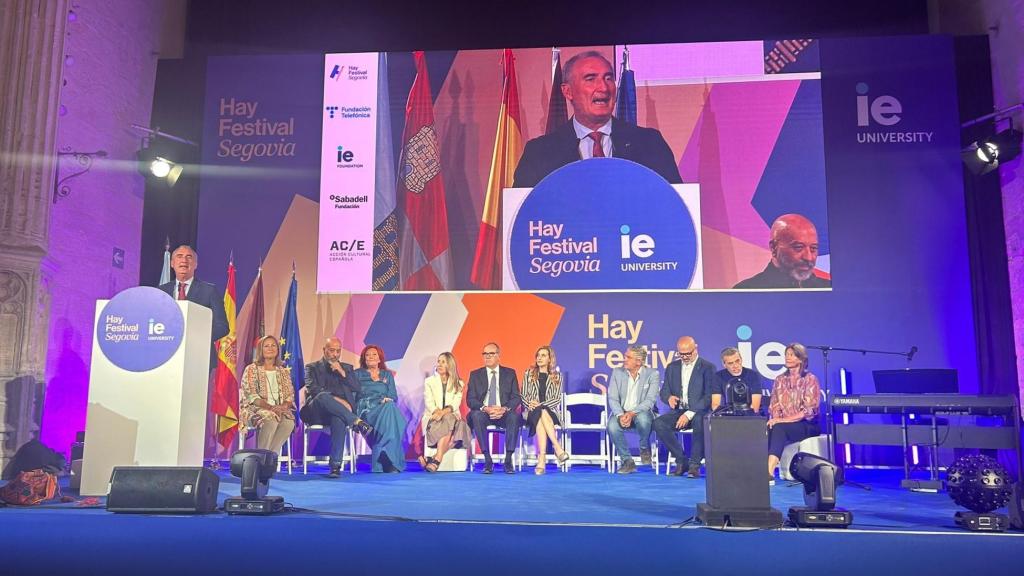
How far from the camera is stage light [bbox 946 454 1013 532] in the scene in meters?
3.69

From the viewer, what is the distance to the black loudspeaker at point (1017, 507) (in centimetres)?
368

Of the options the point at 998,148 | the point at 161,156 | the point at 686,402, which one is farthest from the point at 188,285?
the point at 998,148

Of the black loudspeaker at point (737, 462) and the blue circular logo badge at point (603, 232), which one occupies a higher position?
the blue circular logo badge at point (603, 232)

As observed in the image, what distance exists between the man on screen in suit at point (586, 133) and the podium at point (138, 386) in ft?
13.9

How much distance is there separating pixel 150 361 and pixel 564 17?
229 inches

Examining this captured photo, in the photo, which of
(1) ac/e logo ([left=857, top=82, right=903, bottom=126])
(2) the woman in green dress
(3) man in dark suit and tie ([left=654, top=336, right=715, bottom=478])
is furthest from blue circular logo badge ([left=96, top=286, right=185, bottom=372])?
(1) ac/e logo ([left=857, top=82, right=903, bottom=126])

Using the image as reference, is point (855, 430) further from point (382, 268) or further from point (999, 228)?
point (382, 268)

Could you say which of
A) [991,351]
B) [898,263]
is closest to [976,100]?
[898,263]

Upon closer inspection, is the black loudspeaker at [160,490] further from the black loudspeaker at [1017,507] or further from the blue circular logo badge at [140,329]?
the black loudspeaker at [1017,507]

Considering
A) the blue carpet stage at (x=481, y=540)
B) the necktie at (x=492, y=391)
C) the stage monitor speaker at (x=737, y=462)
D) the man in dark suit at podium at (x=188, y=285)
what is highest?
the man in dark suit at podium at (x=188, y=285)

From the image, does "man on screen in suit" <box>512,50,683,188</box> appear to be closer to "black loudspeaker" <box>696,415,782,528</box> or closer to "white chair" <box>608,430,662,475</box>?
"white chair" <box>608,430,662,475</box>

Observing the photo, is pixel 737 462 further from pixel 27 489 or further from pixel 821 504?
pixel 27 489

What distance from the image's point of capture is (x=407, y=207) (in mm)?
8188

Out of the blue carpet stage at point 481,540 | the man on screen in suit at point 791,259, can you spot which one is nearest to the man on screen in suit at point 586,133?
the man on screen in suit at point 791,259
